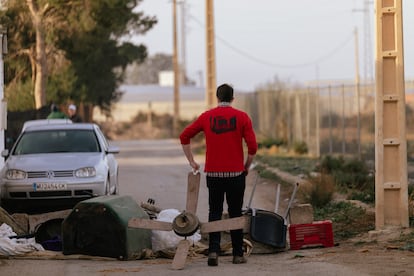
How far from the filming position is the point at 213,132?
10.8 m

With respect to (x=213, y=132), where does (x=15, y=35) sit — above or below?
above

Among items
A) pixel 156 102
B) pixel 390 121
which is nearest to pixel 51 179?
pixel 390 121

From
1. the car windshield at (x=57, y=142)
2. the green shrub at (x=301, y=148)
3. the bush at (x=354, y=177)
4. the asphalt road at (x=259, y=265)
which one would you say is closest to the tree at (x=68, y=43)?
the green shrub at (x=301, y=148)

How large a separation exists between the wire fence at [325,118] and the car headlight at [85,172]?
346 inches

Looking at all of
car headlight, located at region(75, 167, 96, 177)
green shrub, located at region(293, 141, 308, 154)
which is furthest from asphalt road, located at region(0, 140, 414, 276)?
green shrub, located at region(293, 141, 308, 154)

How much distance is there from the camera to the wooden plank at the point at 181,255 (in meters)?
10.7

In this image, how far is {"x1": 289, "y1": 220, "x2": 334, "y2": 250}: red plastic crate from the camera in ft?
40.1

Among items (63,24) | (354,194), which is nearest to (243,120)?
(354,194)

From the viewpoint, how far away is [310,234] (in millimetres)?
12273

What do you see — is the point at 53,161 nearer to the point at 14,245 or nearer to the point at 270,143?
the point at 14,245

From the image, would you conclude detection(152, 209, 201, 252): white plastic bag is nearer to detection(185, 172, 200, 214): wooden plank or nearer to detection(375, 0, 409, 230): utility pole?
detection(185, 172, 200, 214): wooden plank

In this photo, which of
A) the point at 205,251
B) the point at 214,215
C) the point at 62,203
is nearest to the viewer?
the point at 214,215

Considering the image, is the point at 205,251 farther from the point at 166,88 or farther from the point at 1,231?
the point at 166,88

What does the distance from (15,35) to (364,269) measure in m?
32.5
